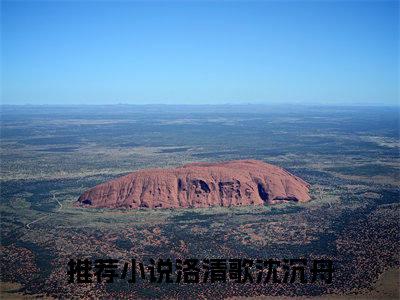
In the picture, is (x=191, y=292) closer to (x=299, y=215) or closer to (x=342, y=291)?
(x=342, y=291)

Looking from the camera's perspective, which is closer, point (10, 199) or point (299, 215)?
point (299, 215)

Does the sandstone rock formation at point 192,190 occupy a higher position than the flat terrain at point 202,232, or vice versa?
the sandstone rock formation at point 192,190

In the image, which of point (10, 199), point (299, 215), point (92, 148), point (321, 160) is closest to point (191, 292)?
point (299, 215)

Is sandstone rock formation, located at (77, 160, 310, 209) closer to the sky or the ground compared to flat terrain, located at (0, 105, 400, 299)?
closer to the sky

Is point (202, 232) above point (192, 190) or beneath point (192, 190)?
beneath

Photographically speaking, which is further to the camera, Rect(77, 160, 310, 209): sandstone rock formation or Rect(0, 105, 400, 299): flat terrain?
Rect(77, 160, 310, 209): sandstone rock formation

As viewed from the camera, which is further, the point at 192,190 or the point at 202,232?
the point at 192,190

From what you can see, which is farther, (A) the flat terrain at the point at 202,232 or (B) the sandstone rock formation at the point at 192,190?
(B) the sandstone rock formation at the point at 192,190

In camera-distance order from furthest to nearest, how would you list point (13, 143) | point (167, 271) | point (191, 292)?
Answer: point (13, 143)
point (167, 271)
point (191, 292)
